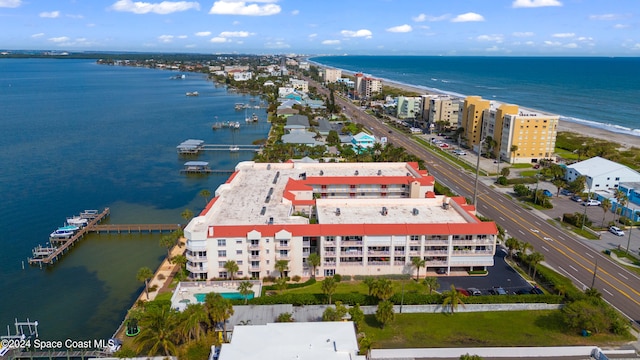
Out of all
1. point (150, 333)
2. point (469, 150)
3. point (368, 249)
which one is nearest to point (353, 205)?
point (368, 249)

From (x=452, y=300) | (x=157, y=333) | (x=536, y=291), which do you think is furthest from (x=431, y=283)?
(x=157, y=333)

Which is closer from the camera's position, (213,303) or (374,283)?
(213,303)

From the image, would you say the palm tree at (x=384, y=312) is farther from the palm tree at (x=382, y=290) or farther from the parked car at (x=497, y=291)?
the parked car at (x=497, y=291)

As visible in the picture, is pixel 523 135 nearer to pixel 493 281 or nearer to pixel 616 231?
pixel 616 231

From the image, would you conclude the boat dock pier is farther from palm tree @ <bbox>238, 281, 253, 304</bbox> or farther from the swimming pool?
palm tree @ <bbox>238, 281, 253, 304</bbox>

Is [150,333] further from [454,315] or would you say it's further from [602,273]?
[602,273]

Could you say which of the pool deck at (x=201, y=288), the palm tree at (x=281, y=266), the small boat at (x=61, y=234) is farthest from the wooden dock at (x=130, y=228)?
the palm tree at (x=281, y=266)
